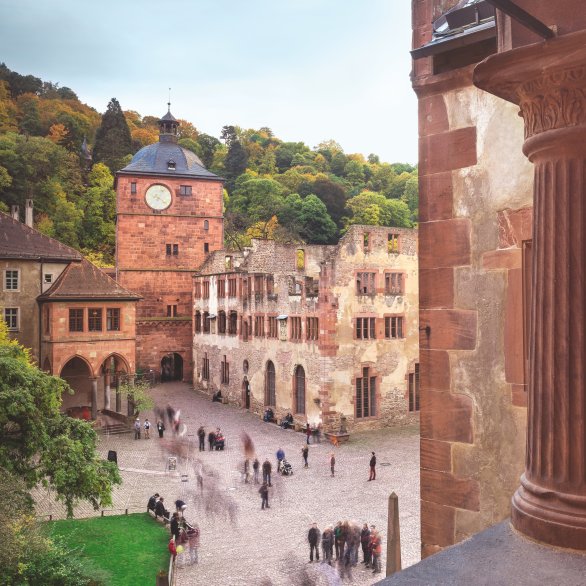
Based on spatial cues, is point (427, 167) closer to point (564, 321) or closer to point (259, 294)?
point (564, 321)

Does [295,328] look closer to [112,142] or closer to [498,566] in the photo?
→ [498,566]

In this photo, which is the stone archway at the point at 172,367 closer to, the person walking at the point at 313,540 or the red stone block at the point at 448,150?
the person walking at the point at 313,540

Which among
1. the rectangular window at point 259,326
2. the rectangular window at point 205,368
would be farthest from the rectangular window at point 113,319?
the rectangular window at point 205,368

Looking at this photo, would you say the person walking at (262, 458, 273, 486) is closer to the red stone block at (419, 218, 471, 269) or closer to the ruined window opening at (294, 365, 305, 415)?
the ruined window opening at (294, 365, 305, 415)

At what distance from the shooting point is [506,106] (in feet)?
14.7

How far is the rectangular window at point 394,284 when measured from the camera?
3491 cm

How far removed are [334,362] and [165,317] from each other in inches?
869

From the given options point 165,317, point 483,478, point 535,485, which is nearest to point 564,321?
point 535,485

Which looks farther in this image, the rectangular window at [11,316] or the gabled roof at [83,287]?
the rectangular window at [11,316]

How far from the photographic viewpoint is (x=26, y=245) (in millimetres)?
36500

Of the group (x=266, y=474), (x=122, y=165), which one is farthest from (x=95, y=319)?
(x=122, y=165)

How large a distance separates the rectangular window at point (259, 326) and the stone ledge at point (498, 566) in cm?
3562

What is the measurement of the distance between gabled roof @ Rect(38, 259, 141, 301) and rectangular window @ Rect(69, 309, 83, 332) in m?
0.72

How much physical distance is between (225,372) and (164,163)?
759 inches
